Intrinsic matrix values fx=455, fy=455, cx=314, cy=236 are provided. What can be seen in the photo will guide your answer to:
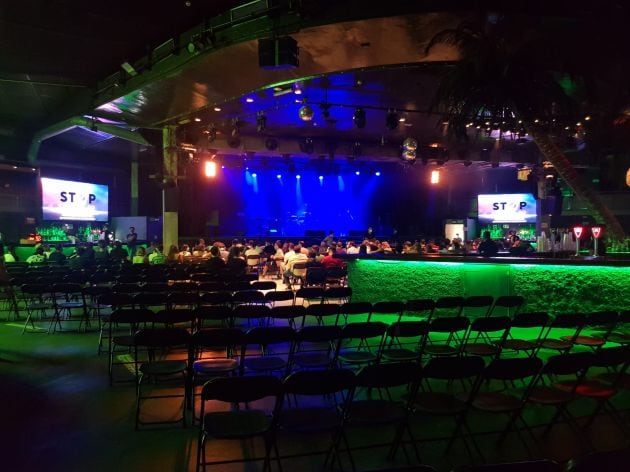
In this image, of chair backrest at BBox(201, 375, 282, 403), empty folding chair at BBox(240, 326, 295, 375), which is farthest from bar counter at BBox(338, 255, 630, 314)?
chair backrest at BBox(201, 375, 282, 403)

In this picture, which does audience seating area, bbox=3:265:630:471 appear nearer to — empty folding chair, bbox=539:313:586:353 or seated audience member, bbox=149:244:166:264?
empty folding chair, bbox=539:313:586:353

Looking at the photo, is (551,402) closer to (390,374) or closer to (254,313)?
(390,374)

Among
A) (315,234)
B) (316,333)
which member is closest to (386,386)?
(316,333)

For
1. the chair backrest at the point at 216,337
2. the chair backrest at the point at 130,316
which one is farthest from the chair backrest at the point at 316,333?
the chair backrest at the point at 130,316

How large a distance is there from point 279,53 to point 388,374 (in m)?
5.24

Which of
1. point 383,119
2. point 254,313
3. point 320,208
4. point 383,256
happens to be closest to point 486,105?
point 383,256

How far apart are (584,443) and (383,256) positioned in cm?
566

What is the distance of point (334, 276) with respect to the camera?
35.0 feet

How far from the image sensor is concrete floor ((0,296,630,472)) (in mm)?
3355

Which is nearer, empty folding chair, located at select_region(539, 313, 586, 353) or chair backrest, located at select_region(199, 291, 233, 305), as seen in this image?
empty folding chair, located at select_region(539, 313, 586, 353)

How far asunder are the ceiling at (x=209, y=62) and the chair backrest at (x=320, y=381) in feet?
17.3

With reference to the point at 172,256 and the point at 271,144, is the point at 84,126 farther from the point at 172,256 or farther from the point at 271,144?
the point at 271,144

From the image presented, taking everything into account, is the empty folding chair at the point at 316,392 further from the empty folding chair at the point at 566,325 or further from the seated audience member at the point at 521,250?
the seated audience member at the point at 521,250

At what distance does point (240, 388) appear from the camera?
293cm
